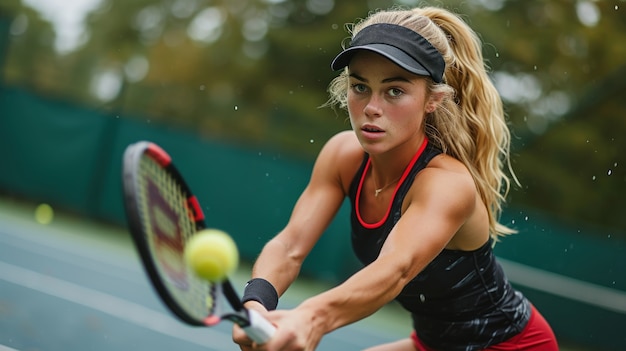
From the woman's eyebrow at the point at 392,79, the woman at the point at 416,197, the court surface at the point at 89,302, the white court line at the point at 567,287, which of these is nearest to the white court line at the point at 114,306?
the court surface at the point at 89,302

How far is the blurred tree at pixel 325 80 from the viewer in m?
11.9

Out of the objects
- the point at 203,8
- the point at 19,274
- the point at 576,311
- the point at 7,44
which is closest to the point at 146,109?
the point at 7,44

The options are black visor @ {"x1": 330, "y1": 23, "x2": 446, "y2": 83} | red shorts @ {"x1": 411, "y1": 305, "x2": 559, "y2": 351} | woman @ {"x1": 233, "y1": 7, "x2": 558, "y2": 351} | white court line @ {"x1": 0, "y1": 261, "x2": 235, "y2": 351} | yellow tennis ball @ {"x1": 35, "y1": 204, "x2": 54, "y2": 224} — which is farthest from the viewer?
yellow tennis ball @ {"x1": 35, "y1": 204, "x2": 54, "y2": 224}

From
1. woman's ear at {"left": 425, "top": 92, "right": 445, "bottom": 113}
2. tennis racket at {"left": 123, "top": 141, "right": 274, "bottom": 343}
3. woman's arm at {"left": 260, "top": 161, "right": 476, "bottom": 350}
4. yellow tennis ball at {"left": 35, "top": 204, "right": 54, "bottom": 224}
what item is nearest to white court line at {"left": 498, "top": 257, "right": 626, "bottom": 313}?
woman's ear at {"left": 425, "top": 92, "right": 445, "bottom": 113}

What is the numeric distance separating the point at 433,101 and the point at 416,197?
0.37m

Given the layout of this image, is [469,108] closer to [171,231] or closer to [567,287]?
[171,231]

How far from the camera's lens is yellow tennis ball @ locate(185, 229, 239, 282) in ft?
7.89

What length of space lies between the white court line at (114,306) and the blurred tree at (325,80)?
154 inches

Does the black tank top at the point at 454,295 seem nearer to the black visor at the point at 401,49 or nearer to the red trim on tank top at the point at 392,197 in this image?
the red trim on tank top at the point at 392,197

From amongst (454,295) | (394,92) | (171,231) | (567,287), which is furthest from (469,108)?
(567,287)

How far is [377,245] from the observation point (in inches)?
123

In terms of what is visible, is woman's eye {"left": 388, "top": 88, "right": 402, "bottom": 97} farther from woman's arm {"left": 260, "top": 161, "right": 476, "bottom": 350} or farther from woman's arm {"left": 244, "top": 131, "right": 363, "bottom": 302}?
woman's arm {"left": 244, "top": 131, "right": 363, "bottom": 302}

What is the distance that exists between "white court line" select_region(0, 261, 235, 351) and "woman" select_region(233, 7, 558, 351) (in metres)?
3.14

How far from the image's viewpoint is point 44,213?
11328mm
